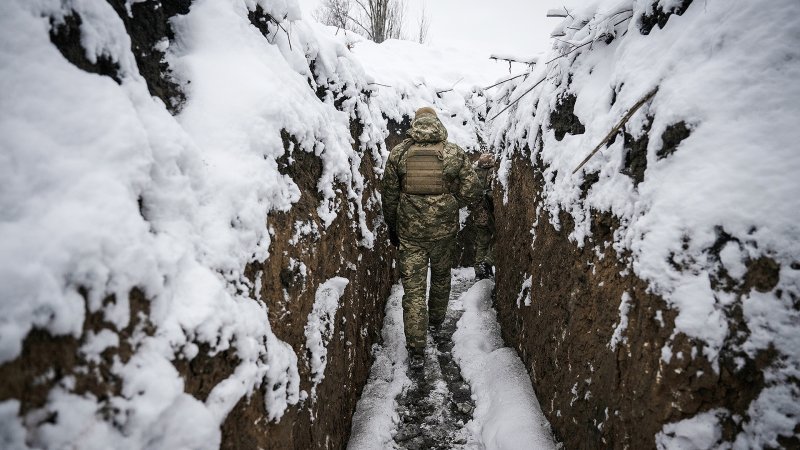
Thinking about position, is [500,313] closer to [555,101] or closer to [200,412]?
[555,101]

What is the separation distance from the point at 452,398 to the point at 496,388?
13.8 inches

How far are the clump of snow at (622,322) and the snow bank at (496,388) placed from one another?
98 cm

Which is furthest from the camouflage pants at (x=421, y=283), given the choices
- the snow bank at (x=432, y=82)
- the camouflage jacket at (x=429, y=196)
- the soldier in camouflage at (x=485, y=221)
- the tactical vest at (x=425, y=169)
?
the snow bank at (x=432, y=82)

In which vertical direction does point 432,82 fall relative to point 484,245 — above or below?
above

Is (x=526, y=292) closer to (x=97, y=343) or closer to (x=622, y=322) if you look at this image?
(x=622, y=322)

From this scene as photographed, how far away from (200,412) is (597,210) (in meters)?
1.91

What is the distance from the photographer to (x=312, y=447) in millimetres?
1805

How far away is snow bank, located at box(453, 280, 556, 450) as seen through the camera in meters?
2.31

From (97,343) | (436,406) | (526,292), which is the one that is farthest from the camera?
(526,292)

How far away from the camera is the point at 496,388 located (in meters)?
2.81

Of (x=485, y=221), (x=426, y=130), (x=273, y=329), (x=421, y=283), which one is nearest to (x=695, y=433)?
(x=273, y=329)

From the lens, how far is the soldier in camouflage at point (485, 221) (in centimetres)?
484

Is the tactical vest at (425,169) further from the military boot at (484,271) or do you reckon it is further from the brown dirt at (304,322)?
the military boot at (484,271)

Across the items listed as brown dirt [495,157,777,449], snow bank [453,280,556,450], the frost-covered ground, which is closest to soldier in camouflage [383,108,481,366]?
snow bank [453,280,556,450]
